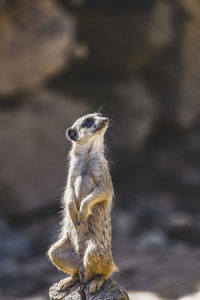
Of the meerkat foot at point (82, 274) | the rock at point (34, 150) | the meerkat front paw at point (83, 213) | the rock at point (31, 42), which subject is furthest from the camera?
the rock at point (34, 150)

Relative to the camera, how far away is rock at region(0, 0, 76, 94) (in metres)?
9.99

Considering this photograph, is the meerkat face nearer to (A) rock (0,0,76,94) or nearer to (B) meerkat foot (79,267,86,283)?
(B) meerkat foot (79,267,86,283)

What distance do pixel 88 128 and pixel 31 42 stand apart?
6381 mm

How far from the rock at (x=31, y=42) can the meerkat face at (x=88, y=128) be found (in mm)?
6090

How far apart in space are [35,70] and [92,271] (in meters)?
6.88

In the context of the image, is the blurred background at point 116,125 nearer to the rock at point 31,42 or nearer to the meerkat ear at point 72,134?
the rock at point 31,42

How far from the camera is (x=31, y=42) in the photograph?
401 inches

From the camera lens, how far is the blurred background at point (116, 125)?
8859 mm

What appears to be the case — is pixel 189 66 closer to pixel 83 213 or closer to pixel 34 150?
pixel 34 150

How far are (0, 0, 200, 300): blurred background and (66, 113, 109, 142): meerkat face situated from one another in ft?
10.4

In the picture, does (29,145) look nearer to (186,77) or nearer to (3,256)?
(3,256)

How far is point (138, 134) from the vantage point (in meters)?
12.0

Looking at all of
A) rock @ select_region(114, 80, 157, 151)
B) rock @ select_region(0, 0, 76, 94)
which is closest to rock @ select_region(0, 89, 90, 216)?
rock @ select_region(0, 0, 76, 94)

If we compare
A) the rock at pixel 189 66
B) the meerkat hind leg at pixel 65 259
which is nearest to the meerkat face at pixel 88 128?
the meerkat hind leg at pixel 65 259
